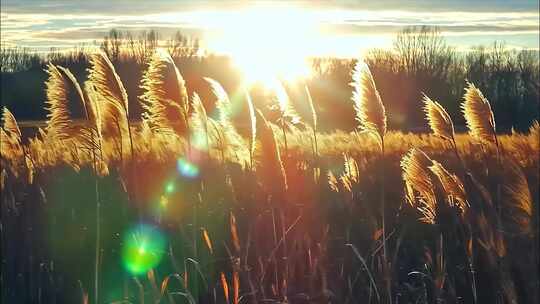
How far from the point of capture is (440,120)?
5.66 m

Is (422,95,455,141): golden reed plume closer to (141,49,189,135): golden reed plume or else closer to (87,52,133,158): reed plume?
(141,49,189,135): golden reed plume

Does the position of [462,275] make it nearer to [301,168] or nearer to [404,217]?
[404,217]

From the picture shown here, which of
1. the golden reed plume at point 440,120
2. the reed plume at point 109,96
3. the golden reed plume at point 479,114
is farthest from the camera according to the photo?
the golden reed plume at point 479,114

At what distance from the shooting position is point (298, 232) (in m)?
7.36

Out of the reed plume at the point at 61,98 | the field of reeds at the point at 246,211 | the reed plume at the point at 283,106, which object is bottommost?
the field of reeds at the point at 246,211

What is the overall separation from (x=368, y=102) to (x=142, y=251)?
170 centimetres

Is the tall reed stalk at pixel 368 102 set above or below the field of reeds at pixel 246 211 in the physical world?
above

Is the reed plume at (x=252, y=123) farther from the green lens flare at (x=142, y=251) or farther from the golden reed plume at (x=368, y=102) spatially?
the green lens flare at (x=142, y=251)

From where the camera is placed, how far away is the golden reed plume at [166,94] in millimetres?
4748

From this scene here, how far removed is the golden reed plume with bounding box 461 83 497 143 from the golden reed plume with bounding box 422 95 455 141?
0.78 feet

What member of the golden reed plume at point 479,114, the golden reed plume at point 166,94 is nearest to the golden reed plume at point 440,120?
the golden reed plume at point 479,114

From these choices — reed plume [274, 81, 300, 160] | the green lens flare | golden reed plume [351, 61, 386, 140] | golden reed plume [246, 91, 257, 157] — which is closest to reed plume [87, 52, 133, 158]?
the green lens flare

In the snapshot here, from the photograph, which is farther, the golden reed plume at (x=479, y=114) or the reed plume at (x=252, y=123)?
the golden reed plume at (x=479, y=114)

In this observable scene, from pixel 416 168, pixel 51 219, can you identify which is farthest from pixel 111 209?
pixel 416 168
